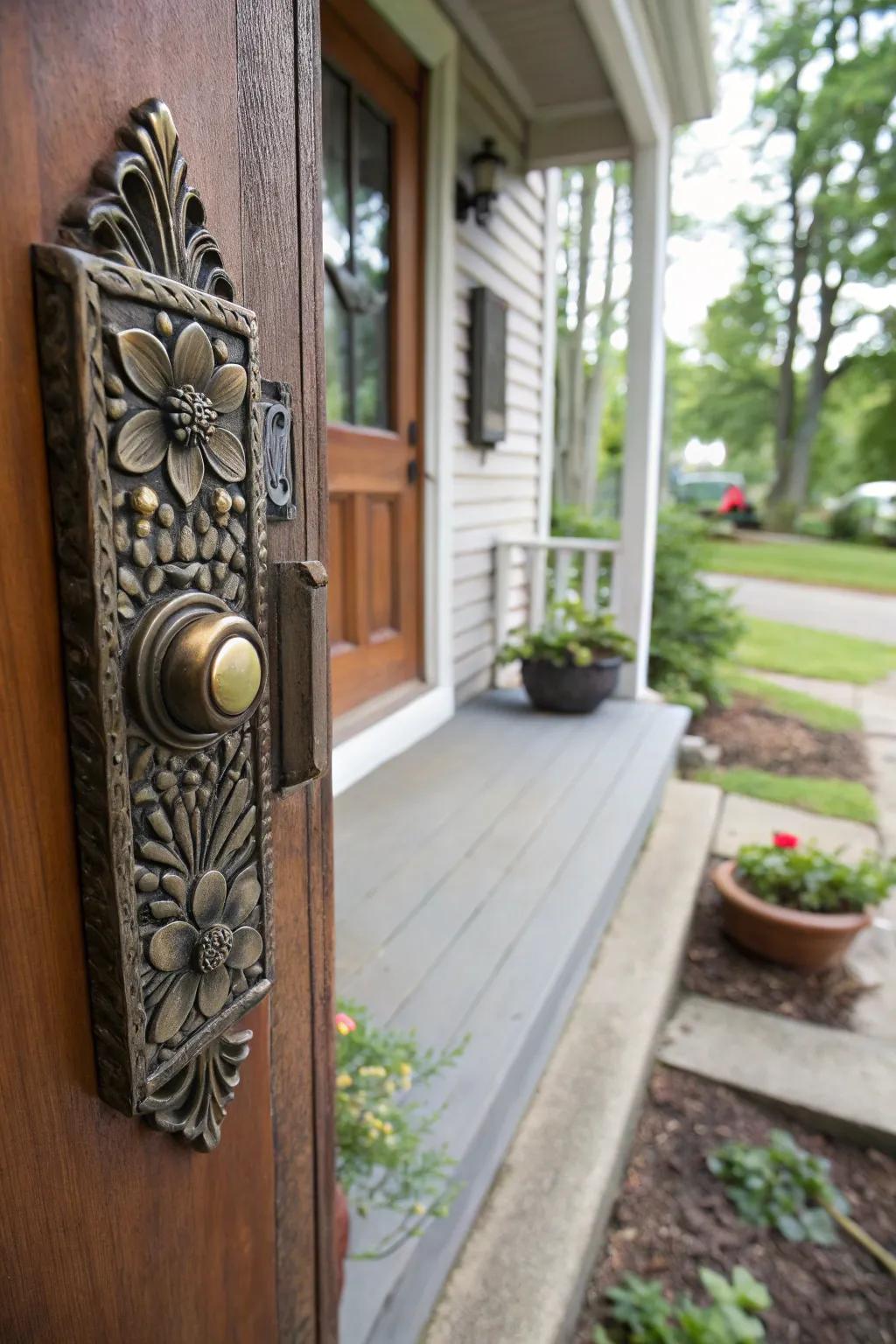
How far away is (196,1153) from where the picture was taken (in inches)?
18.5

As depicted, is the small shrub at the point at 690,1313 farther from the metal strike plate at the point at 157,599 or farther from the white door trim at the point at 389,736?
the white door trim at the point at 389,736

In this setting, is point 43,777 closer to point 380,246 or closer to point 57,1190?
point 57,1190

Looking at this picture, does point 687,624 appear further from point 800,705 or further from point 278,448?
point 278,448

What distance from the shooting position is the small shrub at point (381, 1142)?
109 cm

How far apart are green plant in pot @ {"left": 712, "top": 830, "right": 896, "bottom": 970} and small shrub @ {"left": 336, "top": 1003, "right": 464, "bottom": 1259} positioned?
1486mm

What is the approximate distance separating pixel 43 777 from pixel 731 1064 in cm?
207

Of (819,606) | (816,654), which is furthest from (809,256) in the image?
(816,654)

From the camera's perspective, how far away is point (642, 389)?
139 inches

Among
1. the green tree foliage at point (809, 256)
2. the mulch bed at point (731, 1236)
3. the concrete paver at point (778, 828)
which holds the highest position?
the green tree foliage at point (809, 256)

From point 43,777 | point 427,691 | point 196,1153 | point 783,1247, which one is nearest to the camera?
point 43,777

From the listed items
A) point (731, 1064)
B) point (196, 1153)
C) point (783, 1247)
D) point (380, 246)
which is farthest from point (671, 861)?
point (196, 1153)

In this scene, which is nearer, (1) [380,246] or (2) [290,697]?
(2) [290,697]

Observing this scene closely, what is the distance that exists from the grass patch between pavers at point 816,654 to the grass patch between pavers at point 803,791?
2.12 metres

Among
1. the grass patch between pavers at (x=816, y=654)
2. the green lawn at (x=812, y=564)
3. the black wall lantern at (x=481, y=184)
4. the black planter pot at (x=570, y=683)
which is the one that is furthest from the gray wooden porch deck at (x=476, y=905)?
the green lawn at (x=812, y=564)
